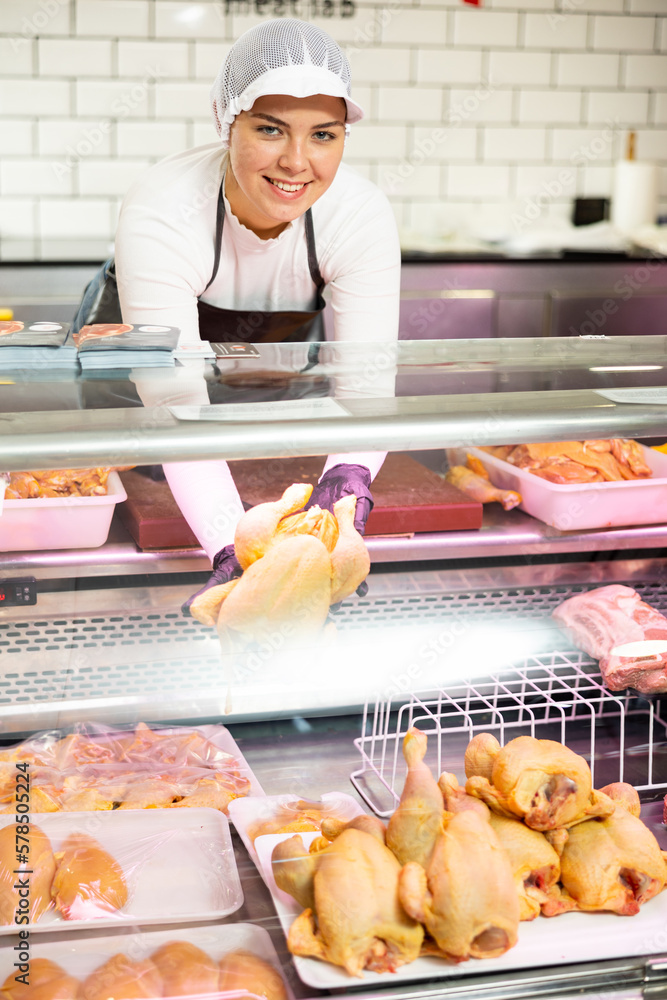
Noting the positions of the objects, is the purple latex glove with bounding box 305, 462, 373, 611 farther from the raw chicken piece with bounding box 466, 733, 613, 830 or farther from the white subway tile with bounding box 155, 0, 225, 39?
the white subway tile with bounding box 155, 0, 225, 39

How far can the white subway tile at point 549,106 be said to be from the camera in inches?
162

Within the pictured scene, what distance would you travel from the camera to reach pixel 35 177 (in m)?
3.77

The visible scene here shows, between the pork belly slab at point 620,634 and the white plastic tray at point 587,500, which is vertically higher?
the white plastic tray at point 587,500

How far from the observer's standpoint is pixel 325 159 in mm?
1536

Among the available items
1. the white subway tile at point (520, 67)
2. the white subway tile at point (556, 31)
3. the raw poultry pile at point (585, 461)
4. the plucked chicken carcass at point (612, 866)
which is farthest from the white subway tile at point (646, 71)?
the plucked chicken carcass at point (612, 866)

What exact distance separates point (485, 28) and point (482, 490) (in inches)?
135

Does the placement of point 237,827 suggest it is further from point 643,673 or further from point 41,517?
point 643,673

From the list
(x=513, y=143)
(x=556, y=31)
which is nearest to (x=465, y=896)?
(x=513, y=143)

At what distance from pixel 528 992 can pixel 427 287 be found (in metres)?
2.81

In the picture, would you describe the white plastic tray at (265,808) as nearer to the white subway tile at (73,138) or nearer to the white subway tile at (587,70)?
the white subway tile at (73,138)

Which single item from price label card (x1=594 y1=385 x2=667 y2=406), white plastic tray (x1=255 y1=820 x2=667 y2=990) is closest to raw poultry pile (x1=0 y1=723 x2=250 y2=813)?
white plastic tray (x1=255 y1=820 x2=667 y2=990)

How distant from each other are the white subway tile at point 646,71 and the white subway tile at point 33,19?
7.90 ft

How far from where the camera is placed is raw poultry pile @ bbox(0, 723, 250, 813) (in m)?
1.18

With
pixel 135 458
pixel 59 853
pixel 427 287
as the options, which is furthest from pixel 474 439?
pixel 427 287
